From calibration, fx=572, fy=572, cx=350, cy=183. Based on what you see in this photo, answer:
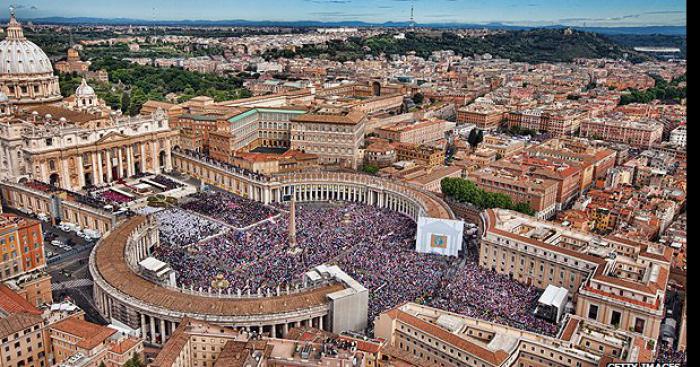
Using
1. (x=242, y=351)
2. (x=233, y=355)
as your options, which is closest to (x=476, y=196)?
(x=242, y=351)

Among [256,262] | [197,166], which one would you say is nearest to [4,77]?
[197,166]

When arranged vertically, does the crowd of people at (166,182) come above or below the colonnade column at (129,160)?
below

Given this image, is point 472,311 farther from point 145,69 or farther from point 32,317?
point 145,69

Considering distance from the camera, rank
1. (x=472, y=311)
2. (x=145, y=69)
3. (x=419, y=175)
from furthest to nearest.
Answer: (x=145, y=69) < (x=419, y=175) < (x=472, y=311)

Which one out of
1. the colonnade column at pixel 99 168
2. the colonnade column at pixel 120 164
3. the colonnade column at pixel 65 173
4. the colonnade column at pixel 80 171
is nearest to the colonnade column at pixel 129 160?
the colonnade column at pixel 120 164

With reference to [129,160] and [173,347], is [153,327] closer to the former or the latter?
[173,347]

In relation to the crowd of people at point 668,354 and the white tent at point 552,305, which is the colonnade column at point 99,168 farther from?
the crowd of people at point 668,354
